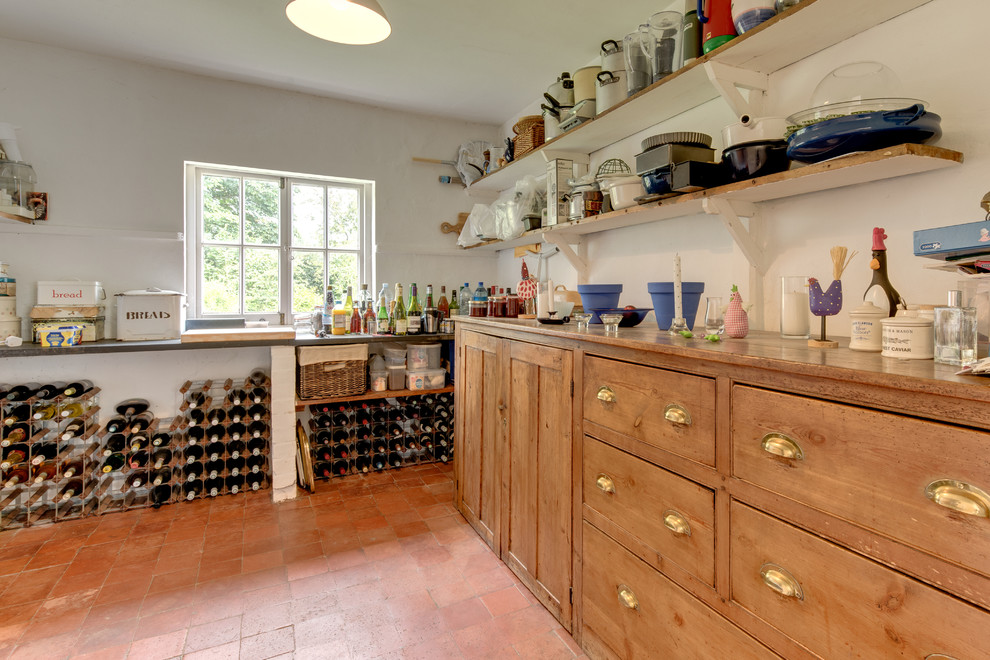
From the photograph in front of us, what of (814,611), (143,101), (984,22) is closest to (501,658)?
(814,611)

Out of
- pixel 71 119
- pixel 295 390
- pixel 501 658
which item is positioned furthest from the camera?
pixel 295 390

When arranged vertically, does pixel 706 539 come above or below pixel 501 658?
above

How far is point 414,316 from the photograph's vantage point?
3559 millimetres

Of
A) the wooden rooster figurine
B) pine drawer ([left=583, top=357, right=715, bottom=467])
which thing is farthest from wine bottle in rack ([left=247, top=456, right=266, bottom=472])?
the wooden rooster figurine

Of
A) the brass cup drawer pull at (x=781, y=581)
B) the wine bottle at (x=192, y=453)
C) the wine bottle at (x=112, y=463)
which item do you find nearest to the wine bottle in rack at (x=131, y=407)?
the wine bottle at (x=112, y=463)

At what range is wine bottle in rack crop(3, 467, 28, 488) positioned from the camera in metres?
2.61

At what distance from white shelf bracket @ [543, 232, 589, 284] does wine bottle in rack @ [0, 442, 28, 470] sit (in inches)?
123

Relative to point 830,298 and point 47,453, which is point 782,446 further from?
point 47,453

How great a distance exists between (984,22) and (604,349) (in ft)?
4.22

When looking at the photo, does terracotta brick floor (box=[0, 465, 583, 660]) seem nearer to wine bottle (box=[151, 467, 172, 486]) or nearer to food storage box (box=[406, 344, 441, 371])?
wine bottle (box=[151, 467, 172, 486])

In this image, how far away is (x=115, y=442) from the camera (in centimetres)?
287

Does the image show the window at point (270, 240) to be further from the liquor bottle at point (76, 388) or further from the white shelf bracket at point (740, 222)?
the white shelf bracket at point (740, 222)

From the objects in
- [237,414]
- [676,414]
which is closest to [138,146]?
[237,414]

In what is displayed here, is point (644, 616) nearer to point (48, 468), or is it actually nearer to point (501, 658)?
point (501, 658)
